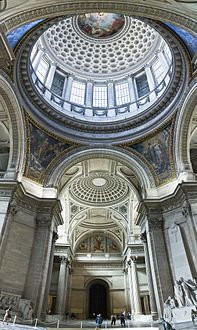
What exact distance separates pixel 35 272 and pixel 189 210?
8564mm

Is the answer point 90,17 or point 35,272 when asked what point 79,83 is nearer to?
point 90,17

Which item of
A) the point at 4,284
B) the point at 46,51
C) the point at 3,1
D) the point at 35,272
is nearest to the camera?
the point at 3,1

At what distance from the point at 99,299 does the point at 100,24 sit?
2633 centimetres

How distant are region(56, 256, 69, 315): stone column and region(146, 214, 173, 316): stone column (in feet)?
35.4

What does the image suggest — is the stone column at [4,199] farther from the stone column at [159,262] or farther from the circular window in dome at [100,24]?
the circular window in dome at [100,24]

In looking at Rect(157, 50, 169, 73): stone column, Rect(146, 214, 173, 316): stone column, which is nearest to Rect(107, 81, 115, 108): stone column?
Rect(157, 50, 169, 73): stone column

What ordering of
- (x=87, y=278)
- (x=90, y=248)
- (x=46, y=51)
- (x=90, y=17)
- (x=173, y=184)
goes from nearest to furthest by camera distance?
(x=173, y=184), (x=46, y=51), (x=90, y=17), (x=87, y=278), (x=90, y=248)

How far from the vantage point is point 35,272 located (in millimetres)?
12773

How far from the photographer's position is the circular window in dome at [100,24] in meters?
21.7

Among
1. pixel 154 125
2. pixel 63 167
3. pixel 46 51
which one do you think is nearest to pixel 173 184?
pixel 154 125

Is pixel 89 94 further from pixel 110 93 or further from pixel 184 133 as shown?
pixel 184 133

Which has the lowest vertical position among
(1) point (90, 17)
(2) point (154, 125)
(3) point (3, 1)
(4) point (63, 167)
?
(3) point (3, 1)

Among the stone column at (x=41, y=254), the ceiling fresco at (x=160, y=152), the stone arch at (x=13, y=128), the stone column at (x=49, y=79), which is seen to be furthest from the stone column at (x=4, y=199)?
the ceiling fresco at (x=160, y=152)

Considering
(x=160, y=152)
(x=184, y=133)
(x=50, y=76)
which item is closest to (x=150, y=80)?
(x=160, y=152)
